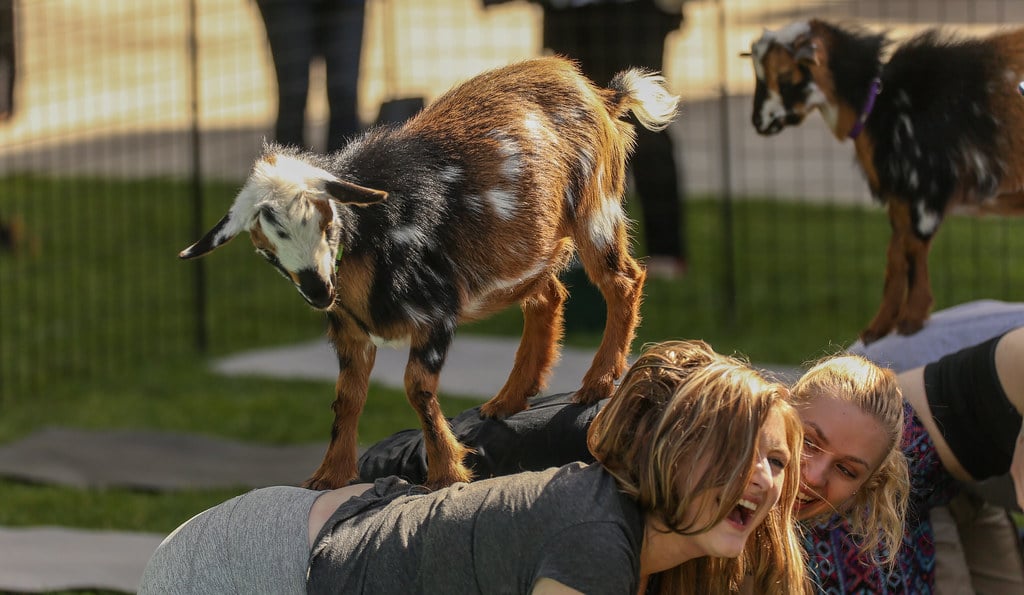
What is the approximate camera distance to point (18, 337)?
6.05 meters

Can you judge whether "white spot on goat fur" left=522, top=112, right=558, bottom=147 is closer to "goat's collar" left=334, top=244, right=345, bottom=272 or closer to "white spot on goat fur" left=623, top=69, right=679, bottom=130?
"white spot on goat fur" left=623, top=69, right=679, bottom=130

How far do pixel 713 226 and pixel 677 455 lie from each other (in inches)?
226

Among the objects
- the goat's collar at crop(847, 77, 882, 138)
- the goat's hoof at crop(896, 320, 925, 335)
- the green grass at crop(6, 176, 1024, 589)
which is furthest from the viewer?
the green grass at crop(6, 176, 1024, 589)

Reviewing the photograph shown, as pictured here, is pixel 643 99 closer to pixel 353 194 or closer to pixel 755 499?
pixel 353 194

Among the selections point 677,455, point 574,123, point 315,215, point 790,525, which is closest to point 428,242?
point 315,215

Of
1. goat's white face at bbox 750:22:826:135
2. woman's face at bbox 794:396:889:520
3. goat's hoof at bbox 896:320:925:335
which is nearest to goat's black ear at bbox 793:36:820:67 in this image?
goat's white face at bbox 750:22:826:135

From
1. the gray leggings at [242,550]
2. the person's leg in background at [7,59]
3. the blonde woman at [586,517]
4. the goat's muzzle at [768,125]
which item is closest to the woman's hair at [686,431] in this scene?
the blonde woman at [586,517]

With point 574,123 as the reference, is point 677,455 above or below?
below

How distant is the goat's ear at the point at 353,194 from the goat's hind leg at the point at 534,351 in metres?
0.61

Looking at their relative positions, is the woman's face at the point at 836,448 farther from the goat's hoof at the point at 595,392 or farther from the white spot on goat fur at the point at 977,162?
the white spot on goat fur at the point at 977,162

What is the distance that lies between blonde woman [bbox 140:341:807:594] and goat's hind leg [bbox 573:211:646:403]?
0.27 meters

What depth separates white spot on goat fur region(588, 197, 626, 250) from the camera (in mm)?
2510

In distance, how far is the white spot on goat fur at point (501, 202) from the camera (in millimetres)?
2365

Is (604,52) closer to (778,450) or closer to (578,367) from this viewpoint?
(578,367)
